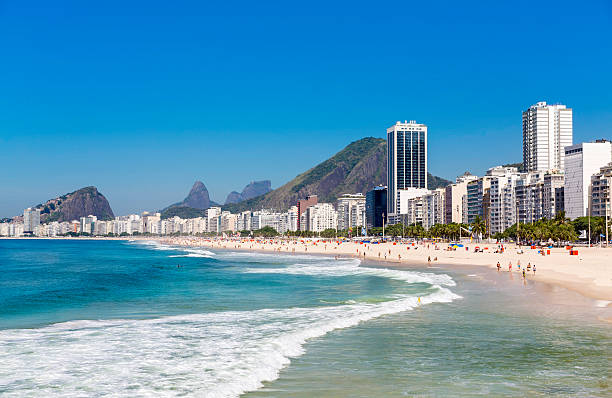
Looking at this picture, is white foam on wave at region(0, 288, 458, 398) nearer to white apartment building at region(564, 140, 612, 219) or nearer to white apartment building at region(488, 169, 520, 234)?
white apartment building at region(564, 140, 612, 219)

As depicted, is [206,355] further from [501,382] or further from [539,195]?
[539,195]

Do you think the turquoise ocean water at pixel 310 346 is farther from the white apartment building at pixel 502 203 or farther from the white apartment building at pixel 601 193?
the white apartment building at pixel 502 203

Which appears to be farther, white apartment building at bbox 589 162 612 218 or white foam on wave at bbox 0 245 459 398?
white apartment building at bbox 589 162 612 218

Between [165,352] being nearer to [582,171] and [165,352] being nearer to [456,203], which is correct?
[582,171]

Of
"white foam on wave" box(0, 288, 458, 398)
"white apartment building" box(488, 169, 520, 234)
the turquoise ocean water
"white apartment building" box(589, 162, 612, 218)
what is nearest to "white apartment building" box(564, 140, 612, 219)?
"white apartment building" box(589, 162, 612, 218)

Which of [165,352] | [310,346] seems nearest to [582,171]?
[310,346]

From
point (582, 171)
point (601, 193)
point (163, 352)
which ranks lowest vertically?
point (163, 352)

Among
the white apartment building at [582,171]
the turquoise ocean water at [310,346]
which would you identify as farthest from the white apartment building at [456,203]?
the turquoise ocean water at [310,346]
